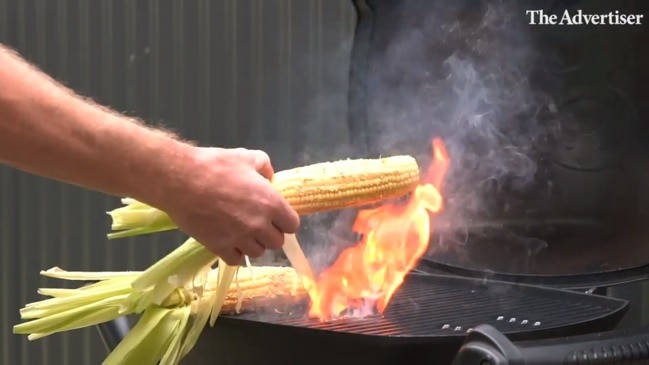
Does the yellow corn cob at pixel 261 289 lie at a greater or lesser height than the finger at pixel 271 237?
lesser

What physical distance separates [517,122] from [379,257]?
37cm

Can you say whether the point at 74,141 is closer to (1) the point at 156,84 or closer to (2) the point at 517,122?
(2) the point at 517,122

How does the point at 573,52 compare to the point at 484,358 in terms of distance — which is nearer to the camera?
the point at 484,358

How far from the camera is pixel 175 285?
1.20m

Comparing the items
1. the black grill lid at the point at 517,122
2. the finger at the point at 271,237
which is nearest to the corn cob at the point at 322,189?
the finger at the point at 271,237

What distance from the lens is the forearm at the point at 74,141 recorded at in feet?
2.98

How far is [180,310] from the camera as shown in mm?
1209

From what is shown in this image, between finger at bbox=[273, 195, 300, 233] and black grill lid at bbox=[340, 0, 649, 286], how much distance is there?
518mm

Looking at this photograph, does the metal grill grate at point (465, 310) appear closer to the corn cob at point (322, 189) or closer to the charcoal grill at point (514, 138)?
the charcoal grill at point (514, 138)

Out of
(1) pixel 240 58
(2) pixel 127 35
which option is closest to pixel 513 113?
(1) pixel 240 58

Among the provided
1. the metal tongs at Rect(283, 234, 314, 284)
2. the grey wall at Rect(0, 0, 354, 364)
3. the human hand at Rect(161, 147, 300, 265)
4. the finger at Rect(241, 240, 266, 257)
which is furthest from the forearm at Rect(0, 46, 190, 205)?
the grey wall at Rect(0, 0, 354, 364)

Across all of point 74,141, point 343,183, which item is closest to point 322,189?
point 343,183

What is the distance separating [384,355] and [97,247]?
1.37m

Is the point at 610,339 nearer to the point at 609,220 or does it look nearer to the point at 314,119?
the point at 609,220
